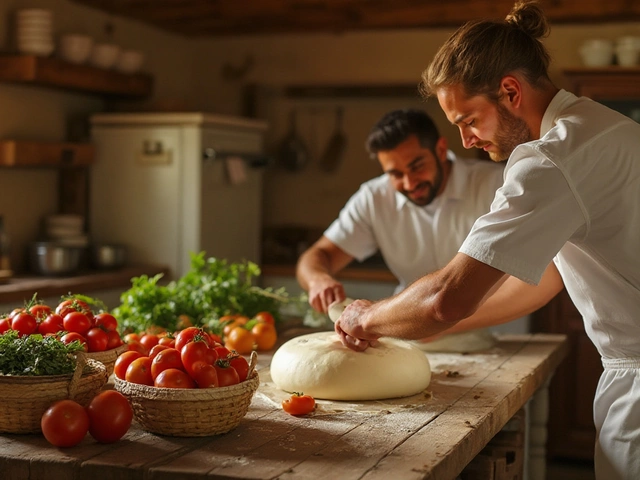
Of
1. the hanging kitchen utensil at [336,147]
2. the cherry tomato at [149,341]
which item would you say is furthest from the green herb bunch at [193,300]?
the hanging kitchen utensil at [336,147]

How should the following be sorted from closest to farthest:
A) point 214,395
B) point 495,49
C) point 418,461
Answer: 1. point 418,461
2. point 214,395
3. point 495,49

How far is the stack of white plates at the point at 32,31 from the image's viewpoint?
410 centimetres

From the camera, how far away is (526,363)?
256cm

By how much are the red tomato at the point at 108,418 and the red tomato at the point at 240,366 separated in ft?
0.81

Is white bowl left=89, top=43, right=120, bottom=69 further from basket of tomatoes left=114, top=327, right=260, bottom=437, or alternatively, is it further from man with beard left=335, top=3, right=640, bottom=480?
basket of tomatoes left=114, top=327, right=260, bottom=437

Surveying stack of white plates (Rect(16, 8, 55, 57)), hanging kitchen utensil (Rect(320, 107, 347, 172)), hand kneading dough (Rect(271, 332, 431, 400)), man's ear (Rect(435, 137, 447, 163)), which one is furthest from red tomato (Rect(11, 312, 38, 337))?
hanging kitchen utensil (Rect(320, 107, 347, 172))

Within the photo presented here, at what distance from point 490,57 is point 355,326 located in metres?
0.70

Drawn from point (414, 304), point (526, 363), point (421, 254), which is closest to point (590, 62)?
point (421, 254)

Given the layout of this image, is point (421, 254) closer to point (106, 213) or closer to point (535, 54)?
point (535, 54)

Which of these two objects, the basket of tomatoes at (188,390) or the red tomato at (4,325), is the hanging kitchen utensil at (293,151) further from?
the basket of tomatoes at (188,390)

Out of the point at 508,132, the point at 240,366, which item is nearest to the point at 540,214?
the point at 508,132

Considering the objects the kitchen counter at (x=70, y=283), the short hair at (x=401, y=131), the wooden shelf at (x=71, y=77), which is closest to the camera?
the short hair at (x=401, y=131)

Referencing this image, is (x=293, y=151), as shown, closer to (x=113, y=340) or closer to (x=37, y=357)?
(x=113, y=340)

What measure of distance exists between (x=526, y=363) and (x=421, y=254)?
838 mm
